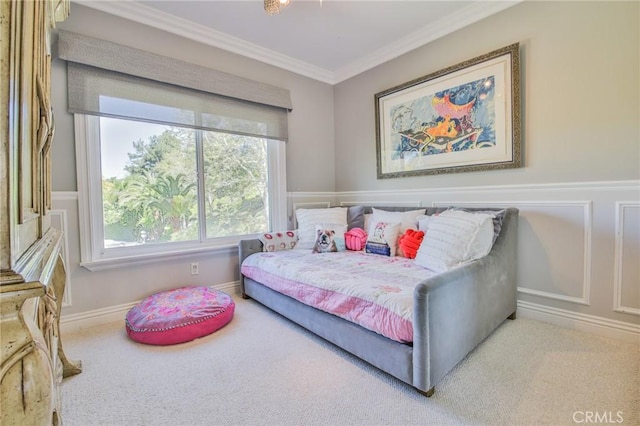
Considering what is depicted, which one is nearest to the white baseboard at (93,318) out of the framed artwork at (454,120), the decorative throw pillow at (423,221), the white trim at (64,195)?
the white trim at (64,195)

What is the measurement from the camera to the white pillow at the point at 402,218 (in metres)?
2.72

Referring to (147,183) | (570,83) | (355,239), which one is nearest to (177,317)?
(147,183)

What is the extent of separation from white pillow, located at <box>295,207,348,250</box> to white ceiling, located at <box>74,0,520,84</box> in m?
1.77

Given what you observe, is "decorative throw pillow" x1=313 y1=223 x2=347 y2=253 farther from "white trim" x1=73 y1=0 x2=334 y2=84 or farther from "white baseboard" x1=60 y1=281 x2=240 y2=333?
"white trim" x1=73 y1=0 x2=334 y2=84

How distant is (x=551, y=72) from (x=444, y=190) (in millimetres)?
1198

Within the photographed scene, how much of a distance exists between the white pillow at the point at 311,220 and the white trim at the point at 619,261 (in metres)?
2.15

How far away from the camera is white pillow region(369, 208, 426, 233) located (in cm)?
272

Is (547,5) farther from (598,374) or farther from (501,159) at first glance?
(598,374)

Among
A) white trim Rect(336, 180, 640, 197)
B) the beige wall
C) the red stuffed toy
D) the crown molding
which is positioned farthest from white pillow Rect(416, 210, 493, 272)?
the crown molding

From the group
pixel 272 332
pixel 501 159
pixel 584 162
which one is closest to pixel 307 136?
pixel 501 159

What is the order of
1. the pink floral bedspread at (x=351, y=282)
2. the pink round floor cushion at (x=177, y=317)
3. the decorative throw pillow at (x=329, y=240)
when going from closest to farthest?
the pink floral bedspread at (x=351, y=282) → the pink round floor cushion at (x=177, y=317) → the decorative throw pillow at (x=329, y=240)

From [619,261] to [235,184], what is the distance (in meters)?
3.30

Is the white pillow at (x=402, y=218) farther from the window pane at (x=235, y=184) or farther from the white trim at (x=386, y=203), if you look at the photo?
the window pane at (x=235, y=184)

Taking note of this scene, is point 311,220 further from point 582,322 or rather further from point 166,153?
point 582,322
